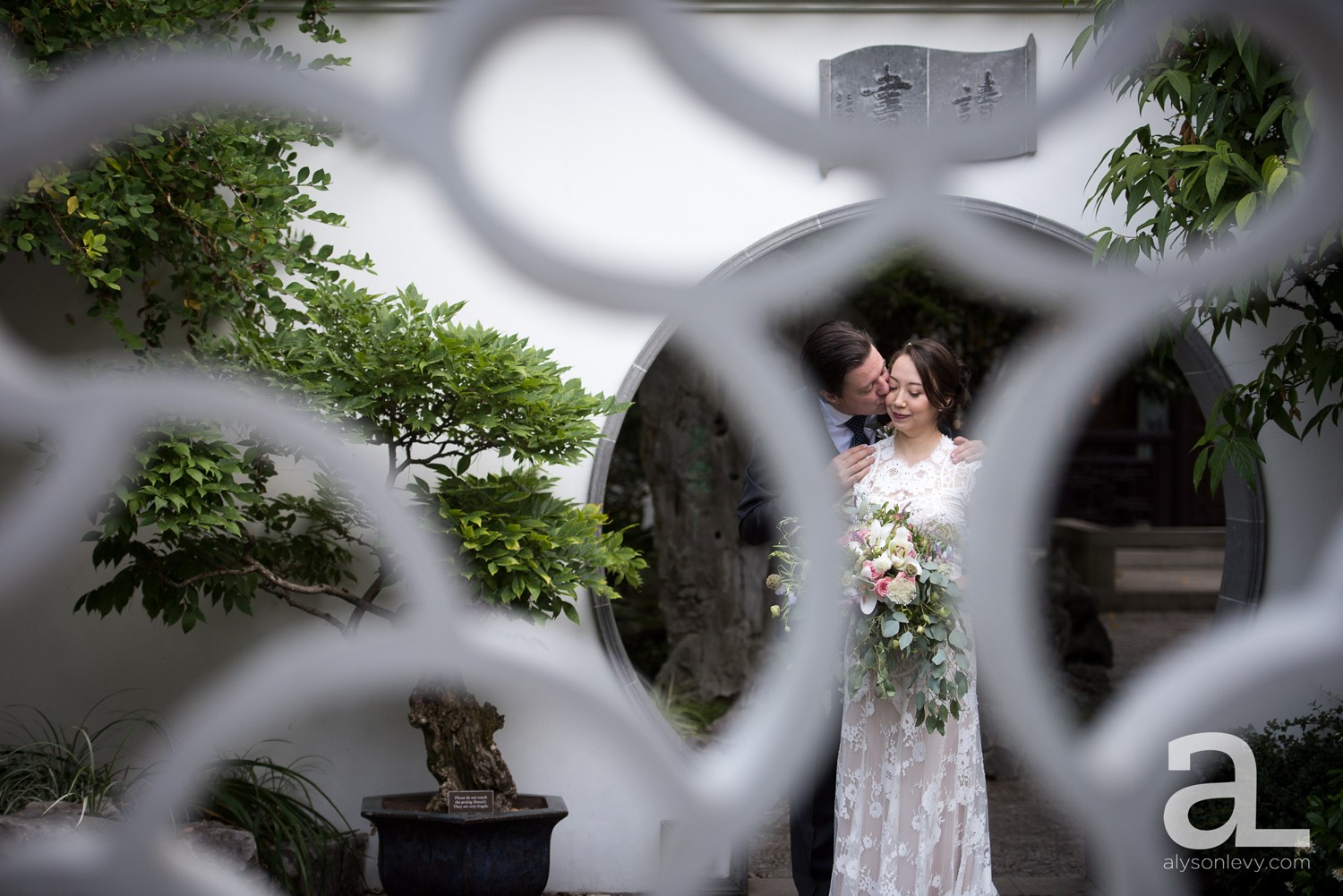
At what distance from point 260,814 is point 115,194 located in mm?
1684

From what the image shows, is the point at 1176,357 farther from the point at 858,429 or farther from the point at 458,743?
the point at 458,743

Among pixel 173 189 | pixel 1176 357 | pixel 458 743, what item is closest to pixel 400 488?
pixel 458 743

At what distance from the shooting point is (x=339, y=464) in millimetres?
890

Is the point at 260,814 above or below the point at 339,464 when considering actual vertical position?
below

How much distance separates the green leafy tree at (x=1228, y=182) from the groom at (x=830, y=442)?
0.65m

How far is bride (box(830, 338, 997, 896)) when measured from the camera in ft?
8.39

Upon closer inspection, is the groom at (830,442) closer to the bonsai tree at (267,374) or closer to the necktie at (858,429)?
the necktie at (858,429)

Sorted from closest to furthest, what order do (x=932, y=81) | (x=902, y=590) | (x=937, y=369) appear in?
(x=902, y=590)
(x=937, y=369)
(x=932, y=81)

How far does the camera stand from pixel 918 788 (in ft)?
8.52

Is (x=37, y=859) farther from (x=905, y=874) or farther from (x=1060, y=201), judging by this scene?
(x=1060, y=201)

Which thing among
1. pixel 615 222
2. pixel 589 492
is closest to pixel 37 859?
pixel 589 492

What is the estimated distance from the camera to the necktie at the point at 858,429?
2.92 meters

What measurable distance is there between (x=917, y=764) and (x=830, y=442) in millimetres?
791

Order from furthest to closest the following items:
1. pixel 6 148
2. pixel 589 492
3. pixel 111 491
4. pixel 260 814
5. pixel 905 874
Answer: pixel 589 492
pixel 260 814
pixel 111 491
pixel 905 874
pixel 6 148
